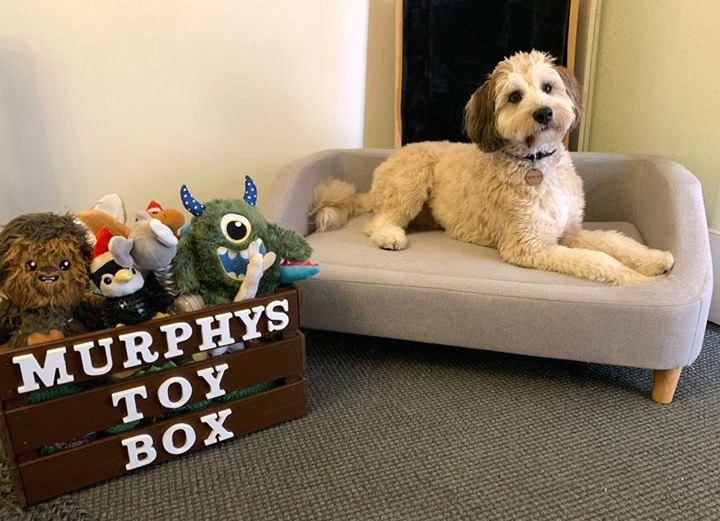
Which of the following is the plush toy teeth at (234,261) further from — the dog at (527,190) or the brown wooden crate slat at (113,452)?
the dog at (527,190)

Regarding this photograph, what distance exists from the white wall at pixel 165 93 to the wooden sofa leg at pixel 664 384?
70.5 inches

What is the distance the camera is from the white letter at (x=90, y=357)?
126cm

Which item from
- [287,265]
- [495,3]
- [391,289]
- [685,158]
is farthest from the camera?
[495,3]

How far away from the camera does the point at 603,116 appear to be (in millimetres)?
2676

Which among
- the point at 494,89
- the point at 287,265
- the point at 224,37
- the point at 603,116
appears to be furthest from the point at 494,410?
the point at 224,37

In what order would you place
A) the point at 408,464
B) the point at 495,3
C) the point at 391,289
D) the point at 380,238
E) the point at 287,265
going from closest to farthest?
the point at 408,464
the point at 287,265
the point at 391,289
the point at 380,238
the point at 495,3

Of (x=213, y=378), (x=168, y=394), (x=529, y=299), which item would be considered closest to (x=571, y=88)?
(x=529, y=299)

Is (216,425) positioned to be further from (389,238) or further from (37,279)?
(389,238)

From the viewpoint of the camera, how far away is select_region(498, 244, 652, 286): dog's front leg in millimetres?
1677

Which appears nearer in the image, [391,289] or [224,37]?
[391,289]

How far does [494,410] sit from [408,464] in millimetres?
359

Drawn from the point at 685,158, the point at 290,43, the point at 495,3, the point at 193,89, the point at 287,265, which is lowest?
the point at 287,265

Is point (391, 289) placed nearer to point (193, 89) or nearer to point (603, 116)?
point (193, 89)

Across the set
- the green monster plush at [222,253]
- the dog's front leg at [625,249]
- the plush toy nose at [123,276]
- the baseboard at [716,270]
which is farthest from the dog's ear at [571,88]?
the plush toy nose at [123,276]
